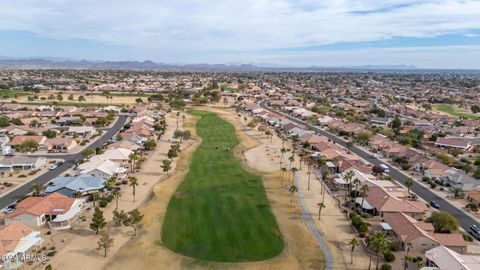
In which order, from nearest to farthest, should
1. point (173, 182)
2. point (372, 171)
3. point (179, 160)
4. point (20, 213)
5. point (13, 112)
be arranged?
point (20, 213)
point (173, 182)
point (372, 171)
point (179, 160)
point (13, 112)

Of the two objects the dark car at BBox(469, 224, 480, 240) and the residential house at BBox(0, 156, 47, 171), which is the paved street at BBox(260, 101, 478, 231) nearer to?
the dark car at BBox(469, 224, 480, 240)

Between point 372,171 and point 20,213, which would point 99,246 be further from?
point 372,171

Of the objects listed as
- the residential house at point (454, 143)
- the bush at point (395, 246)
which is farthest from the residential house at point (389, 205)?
the residential house at point (454, 143)

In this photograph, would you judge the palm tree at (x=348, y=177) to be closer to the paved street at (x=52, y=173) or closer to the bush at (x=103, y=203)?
the bush at (x=103, y=203)

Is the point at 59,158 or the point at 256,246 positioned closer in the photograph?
the point at 256,246

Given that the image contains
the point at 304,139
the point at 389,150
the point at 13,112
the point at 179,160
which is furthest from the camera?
the point at 13,112

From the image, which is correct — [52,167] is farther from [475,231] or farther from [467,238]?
[475,231]

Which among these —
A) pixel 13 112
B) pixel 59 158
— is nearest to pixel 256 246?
pixel 59 158
